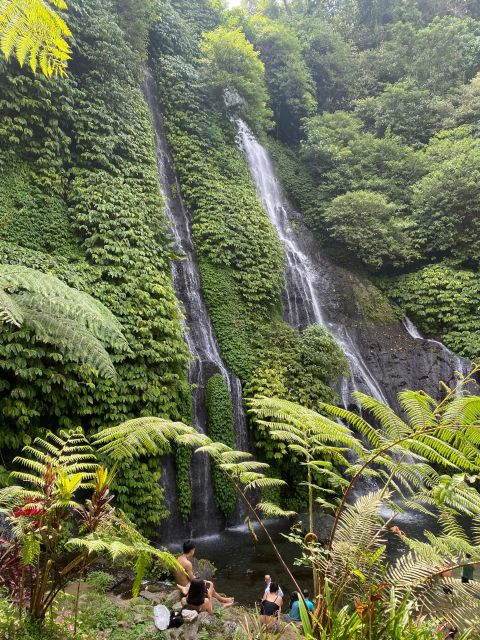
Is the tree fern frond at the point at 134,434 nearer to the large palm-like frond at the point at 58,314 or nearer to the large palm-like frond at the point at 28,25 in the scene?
the large palm-like frond at the point at 58,314

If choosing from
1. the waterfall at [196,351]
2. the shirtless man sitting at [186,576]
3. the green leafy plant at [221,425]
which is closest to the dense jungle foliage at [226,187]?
the green leafy plant at [221,425]

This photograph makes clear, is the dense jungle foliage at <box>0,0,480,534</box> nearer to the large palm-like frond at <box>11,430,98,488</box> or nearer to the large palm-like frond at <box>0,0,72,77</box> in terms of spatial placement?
the large palm-like frond at <box>0,0,72,77</box>

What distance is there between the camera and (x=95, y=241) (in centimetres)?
923

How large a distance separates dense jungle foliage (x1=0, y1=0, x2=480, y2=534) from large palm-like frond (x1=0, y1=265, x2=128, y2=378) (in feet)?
1.50

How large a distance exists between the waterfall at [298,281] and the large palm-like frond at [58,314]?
7262 millimetres

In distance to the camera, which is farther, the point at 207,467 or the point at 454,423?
the point at 207,467

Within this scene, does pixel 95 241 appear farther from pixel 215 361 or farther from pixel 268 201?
pixel 268 201

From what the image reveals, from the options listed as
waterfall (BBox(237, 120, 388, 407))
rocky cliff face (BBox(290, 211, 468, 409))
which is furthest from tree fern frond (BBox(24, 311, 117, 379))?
rocky cliff face (BBox(290, 211, 468, 409))

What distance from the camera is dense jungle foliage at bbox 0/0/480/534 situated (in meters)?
7.68

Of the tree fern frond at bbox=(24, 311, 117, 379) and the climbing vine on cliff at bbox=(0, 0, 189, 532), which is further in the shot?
the climbing vine on cliff at bbox=(0, 0, 189, 532)

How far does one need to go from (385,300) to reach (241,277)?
596 cm

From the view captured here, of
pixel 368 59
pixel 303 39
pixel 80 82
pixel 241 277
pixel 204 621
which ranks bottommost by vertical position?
pixel 204 621

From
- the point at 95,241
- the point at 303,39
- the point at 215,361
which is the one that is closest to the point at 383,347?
the point at 215,361

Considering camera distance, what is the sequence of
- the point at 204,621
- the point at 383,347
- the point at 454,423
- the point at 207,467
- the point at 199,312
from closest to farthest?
1. the point at 454,423
2. the point at 204,621
3. the point at 207,467
4. the point at 199,312
5. the point at 383,347
